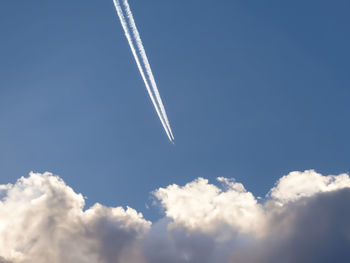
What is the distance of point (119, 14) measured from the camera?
81.8 meters

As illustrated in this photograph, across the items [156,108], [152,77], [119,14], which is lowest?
[156,108]

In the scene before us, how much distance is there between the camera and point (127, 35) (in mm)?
82750

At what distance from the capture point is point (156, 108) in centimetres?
8619

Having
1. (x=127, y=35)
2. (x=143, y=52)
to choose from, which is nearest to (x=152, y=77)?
(x=143, y=52)

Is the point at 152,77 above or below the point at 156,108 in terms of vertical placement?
above

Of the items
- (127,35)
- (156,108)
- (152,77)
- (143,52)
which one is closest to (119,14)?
(127,35)

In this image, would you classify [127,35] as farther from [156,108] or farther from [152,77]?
[156,108]

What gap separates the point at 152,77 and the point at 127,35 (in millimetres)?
11754

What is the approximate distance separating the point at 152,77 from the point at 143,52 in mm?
6467

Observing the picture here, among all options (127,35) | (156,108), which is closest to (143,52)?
(127,35)

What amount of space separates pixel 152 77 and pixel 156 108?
7.97 m

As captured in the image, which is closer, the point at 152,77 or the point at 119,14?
the point at 119,14

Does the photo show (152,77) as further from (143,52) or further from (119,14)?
(119,14)

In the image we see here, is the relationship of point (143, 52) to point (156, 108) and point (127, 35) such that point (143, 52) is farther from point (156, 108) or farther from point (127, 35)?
point (156, 108)
